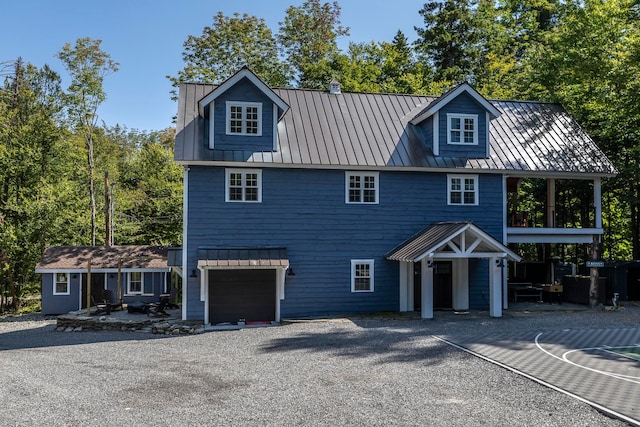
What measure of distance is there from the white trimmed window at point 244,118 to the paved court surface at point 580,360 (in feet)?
32.2

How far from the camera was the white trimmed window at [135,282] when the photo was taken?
83.0 feet

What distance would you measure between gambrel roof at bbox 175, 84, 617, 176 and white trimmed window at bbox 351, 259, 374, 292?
3483 millimetres

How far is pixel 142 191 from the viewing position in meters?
38.2

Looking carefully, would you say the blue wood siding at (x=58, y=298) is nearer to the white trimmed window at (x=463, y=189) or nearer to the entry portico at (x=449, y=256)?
the entry portico at (x=449, y=256)

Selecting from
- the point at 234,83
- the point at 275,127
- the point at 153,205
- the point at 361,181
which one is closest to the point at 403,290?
the point at 361,181

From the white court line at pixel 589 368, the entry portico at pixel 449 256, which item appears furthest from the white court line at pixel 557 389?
the entry portico at pixel 449 256

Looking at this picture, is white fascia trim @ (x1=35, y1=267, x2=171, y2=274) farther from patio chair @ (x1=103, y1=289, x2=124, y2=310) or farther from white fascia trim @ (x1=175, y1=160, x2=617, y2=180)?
white fascia trim @ (x1=175, y1=160, x2=617, y2=180)

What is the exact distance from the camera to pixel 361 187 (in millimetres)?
19141

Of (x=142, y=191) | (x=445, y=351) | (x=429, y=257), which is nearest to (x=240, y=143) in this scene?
(x=429, y=257)

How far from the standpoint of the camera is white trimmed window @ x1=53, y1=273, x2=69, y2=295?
81.2 ft

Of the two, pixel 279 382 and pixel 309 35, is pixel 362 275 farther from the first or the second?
pixel 309 35

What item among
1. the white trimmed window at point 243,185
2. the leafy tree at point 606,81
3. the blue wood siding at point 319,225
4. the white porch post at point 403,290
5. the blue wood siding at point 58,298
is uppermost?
the leafy tree at point 606,81

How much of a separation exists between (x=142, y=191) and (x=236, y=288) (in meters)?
22.7

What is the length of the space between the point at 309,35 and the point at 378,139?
20.7m
